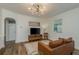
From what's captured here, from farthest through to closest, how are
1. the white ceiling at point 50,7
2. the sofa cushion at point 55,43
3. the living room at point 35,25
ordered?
the sofa cushion at point 55,43 < the living room at point 35,25 < the white ceiling at point 50,7

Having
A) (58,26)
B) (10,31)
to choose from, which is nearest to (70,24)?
(58,26)

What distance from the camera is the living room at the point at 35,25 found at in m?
2.22

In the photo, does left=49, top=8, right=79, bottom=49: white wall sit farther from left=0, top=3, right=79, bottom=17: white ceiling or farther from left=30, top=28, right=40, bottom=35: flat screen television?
left=30, top=28, right=40, bottom=35: flat screen television

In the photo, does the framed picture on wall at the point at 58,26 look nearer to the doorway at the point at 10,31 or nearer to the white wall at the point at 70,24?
the white wall at the point at 70,24

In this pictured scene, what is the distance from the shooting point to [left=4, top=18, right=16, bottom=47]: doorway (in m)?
2.26

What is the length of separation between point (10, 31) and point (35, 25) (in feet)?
2.19

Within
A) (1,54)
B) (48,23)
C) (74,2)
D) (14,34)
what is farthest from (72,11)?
(1,54)

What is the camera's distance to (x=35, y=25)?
2.39m

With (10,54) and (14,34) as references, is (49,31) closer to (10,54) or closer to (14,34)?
(14,34)

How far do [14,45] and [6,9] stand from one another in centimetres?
93

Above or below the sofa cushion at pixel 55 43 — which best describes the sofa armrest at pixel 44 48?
below

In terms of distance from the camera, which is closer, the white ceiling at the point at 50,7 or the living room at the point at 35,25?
the white ceiling at the point at 50,7

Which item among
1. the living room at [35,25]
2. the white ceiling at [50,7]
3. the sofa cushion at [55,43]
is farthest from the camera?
the sofa cushion at [55,43]

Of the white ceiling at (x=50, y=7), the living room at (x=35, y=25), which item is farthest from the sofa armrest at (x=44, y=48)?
the white ceiling at (x=50, y=7)
